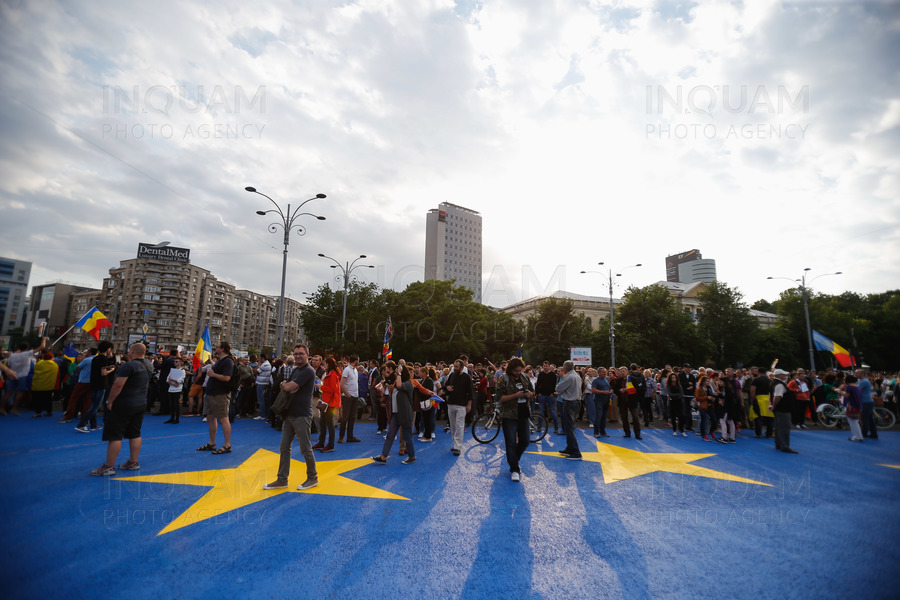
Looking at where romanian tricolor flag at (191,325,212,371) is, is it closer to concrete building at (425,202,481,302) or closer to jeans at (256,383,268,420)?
jeans at (256,383,268,420)

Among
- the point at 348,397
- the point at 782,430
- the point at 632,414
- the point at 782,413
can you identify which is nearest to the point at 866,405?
the point at 782,413

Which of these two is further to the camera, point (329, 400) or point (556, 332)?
point (556, 332)

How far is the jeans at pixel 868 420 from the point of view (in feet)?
38.1

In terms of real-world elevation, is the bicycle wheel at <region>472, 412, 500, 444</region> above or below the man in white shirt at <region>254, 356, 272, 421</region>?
below

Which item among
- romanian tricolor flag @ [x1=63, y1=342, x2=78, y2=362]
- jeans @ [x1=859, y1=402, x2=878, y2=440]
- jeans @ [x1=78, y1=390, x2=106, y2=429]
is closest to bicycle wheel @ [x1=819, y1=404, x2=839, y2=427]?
jeans @ [x1=859, y1=402, x2=878, y2=440]

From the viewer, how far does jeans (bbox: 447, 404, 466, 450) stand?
8969 millimetres

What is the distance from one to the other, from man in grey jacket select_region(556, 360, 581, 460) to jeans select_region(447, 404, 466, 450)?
2321 millimetres

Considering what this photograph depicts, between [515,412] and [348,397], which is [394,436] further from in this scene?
[515,412]

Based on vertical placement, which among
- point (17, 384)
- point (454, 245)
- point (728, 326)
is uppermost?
point (454, 245)

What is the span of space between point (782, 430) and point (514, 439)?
7.61m

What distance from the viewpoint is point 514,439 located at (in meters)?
7.10

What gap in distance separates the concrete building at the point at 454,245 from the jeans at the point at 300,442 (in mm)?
118122

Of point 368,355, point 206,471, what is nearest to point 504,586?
point 206,471

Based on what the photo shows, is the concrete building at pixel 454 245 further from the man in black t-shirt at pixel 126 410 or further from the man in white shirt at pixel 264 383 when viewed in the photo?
the man in black t-shirt at pixel 126 410
